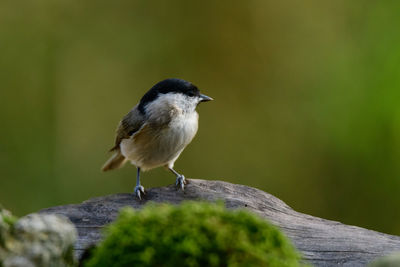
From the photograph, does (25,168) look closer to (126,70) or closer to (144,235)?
(126,70)

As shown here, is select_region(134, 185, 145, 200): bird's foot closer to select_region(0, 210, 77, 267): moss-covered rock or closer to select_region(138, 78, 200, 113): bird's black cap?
select_region(138, 78, 200, 113): bird's black cap

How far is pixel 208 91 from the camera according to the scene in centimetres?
648

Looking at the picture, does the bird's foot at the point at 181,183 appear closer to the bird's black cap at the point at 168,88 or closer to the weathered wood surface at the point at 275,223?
the weathered wood surface at the point at 275,223

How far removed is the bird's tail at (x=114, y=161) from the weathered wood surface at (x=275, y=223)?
50.9 inches

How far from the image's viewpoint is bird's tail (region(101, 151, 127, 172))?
16.6ft

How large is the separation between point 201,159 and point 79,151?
1.38 m

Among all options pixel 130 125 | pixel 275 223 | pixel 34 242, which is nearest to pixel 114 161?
pixel 130 125

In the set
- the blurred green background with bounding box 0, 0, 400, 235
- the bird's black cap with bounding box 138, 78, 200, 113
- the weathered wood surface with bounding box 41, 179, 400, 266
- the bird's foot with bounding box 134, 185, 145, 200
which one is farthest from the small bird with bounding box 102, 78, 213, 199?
the blurred green background with bounding box 0, 0, 400, 235

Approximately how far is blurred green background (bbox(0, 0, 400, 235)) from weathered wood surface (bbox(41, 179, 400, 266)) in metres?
2.46

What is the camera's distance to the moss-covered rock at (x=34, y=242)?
1896 mm

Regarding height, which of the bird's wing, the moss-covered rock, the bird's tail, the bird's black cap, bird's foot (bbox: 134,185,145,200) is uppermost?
the bird's black cap

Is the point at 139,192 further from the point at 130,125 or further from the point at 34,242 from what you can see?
the point at 34,242

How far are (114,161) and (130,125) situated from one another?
0.71m

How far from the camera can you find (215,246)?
189 centimetres
